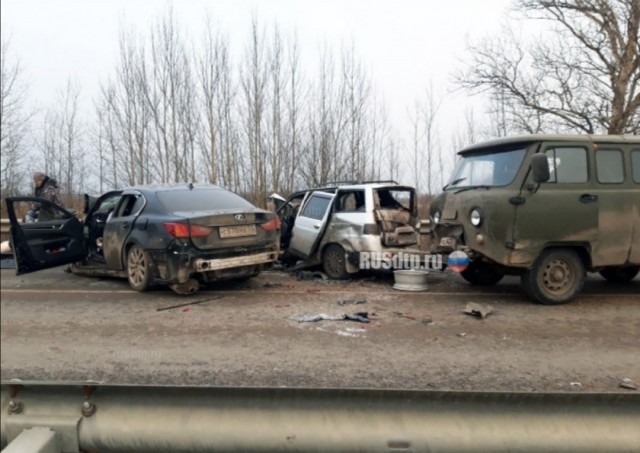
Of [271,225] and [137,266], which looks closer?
[137,266]

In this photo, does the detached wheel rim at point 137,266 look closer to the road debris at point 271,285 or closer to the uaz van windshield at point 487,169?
the road debris at point 271,285

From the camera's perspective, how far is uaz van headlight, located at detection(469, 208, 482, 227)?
6140mm

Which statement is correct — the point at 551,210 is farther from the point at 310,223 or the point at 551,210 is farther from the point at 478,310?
the point at 310,223

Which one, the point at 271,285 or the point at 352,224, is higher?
the point at 352,224

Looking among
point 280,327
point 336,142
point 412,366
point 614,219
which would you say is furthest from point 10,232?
point 614,219

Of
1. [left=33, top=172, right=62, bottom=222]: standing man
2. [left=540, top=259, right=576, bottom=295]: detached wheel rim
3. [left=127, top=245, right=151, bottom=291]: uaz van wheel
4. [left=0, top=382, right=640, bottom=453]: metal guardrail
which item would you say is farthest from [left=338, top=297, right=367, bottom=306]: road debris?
[left=0, top=382, right=640, bottom=453]: metal guardrail

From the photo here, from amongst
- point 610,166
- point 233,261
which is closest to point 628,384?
point 610,166

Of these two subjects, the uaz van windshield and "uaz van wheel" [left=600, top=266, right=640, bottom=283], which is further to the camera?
"uaz van wheel" [left=600, top=266, right=640, bottom=283]

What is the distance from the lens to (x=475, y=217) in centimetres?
620

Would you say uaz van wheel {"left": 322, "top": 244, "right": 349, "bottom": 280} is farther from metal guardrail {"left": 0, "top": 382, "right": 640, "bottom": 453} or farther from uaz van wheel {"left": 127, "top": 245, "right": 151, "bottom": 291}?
metal guardrail {"left": 0, "top": 382, "right": 640, "bottom": 453}

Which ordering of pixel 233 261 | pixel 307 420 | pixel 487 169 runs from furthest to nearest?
pixel 233 261 → pixel 487 169 → pixel 307 420

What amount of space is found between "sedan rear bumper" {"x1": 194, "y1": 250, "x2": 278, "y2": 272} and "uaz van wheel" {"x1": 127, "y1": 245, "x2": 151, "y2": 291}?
2.67ft

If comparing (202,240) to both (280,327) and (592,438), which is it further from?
(592,438)

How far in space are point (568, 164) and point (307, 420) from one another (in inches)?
218
